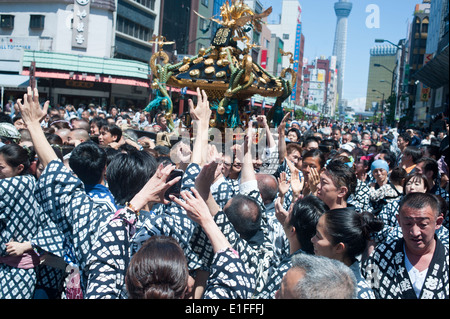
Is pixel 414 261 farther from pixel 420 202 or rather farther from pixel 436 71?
pixel 436 71

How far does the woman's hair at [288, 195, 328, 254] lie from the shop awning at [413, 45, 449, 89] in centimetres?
2387

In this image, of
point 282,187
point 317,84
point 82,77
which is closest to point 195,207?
point 282,187

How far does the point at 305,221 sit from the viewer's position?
2.95 m

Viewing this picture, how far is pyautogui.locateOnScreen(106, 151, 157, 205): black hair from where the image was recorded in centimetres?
301

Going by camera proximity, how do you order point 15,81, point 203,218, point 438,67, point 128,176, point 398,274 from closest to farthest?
point 203,218 → point 398,274 → point 128,176 → point 15,81 → point 438,67

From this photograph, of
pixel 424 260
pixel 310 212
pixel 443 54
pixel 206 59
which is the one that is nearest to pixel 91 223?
pixel 310 212

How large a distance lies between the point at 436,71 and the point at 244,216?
32.1 metres

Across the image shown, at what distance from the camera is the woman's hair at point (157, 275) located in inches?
77.6

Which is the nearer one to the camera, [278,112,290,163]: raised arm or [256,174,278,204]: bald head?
[256,174,278,204]: bald head

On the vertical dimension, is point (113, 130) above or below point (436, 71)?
below

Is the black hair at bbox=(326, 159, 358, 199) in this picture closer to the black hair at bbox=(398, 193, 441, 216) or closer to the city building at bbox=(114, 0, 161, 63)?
the black hair at bbox=(398, 193, 441, 216)

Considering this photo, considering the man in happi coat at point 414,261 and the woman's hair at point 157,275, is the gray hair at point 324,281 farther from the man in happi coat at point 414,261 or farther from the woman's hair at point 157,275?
the man in happi coat at point 414,261

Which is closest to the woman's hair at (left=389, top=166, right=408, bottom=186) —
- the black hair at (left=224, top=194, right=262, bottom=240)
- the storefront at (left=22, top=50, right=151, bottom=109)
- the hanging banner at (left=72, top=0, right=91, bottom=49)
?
the black hair at (left=224, top=194, right=262, bottom=240)

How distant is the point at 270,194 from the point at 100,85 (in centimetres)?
3009
